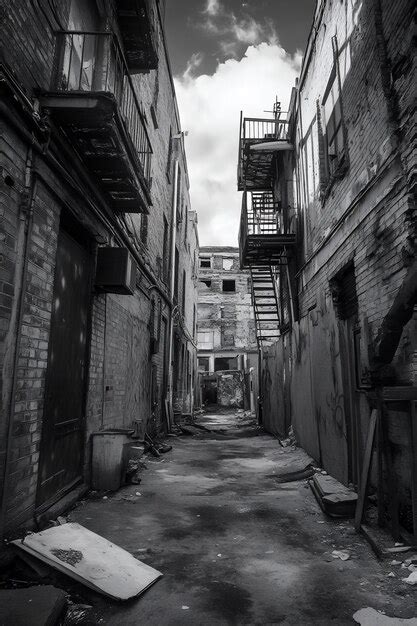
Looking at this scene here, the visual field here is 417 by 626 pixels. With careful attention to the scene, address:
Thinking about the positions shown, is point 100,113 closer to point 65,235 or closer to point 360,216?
point 65,235

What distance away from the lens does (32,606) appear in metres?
2.08

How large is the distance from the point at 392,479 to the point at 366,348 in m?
1.74

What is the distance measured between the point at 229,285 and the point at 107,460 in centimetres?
2979

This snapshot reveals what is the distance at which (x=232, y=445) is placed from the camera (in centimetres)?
955

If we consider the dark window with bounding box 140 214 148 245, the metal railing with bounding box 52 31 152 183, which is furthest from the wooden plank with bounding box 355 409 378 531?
the dark window with bounding box 140 214 148 245

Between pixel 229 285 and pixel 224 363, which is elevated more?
pixel 229 285

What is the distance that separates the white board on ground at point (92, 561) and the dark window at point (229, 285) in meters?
31.5

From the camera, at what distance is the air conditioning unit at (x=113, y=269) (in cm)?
525

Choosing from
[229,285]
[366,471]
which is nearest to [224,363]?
[229,285]

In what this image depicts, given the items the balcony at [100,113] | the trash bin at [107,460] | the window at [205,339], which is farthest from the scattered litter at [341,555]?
the window at [205,339]

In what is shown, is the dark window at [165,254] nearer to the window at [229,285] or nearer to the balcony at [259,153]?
the balcony at [259,153]

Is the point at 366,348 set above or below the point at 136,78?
below

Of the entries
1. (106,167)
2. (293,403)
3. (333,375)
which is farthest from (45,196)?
(293,403)

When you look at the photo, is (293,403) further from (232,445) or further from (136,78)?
(136,78)
